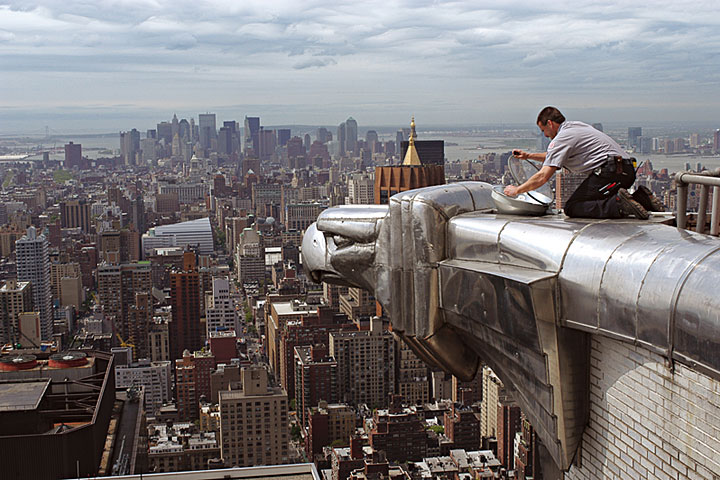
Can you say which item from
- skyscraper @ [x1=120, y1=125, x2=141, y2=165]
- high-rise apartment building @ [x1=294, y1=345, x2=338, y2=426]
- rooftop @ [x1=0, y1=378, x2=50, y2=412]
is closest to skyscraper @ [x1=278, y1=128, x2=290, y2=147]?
skyscraper @ [x1=120, y1=125, x2=141, y2=165]

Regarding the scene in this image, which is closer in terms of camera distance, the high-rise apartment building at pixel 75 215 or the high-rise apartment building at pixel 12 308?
the high-rise apartment building at pixel 12 308

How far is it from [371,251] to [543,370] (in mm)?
511

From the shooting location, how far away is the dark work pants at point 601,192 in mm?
1542

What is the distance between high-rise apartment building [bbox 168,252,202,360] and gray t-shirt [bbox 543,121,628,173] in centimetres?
2127

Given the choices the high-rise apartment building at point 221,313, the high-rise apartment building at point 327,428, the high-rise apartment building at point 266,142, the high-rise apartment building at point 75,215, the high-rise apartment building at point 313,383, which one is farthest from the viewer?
the high-rise apartment building at point 266,142

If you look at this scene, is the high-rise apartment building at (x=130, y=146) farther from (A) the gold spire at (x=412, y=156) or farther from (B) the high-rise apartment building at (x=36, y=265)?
(A) the gold spire at (x=412, y=156)

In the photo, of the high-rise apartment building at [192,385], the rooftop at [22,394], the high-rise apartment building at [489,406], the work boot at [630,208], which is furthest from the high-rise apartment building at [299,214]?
the work boot at [630,208]

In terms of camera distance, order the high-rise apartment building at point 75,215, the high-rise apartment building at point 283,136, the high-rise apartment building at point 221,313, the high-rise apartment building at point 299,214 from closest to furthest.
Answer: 1. the high-rise apartment building at point 221,313
2. the high-rise apartment building at point 299,214
3. the high-rise apartment building at point 75,215
4. the high-rise apartment building at point 283,136

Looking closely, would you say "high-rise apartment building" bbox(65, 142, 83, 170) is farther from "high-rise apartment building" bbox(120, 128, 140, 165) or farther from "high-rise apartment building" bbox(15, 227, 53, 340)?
"high-rise apartment building" bbox(15, 227, 53, 340)

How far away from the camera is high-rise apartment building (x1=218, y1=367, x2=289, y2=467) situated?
1470cm

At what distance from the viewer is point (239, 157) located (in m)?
57.7

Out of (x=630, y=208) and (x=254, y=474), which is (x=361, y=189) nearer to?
(x=254, y=474)

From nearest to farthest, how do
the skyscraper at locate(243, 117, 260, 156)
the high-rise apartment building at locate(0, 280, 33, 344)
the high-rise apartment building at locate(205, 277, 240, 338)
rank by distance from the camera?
the high-rise apartment building at locate(0, 280, 33, 344) → the high-rise apartment building at locate(205, 277, 240, 338) → the skyscraper at locate(243, 117, 260, 156)

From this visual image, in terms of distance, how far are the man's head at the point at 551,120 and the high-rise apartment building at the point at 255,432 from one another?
13432 millimetres
